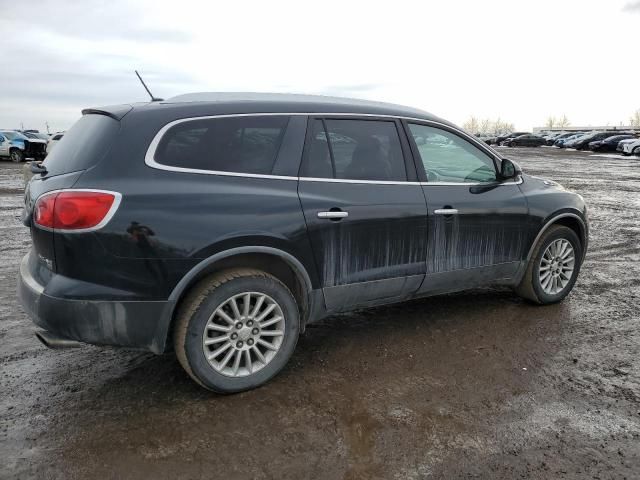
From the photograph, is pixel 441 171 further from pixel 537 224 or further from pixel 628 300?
pixel 628 300

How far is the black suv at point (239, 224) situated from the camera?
293 centimetres

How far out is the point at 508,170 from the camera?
4.48 meters

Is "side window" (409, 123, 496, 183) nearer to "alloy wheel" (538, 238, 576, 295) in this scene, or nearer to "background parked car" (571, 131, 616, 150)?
"alloy wheel" (538, 238, 576, 295)

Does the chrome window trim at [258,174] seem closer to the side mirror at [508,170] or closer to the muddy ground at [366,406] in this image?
the side mirror at [508,170]

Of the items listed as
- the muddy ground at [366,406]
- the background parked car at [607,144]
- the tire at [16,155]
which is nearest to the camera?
the muddy ground at [366,406]

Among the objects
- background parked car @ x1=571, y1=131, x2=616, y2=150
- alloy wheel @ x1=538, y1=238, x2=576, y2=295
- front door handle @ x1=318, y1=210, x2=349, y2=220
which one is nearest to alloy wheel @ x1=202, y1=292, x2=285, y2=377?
front door handle @ x1=318, y1=210, x2=349, y2=220

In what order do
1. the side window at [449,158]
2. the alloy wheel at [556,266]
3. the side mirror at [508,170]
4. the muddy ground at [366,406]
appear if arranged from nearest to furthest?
the muddy ground at [366,406] < the side window at [449,158] < the side mirror at [508,170] < the alloy wheel at [556,266]

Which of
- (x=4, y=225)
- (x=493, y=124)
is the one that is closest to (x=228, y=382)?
(x=4, y=225)

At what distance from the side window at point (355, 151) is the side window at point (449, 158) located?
25 centimetres

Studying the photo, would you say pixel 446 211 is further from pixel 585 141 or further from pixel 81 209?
pixel 585 141

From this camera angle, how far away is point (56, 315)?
2.93 meters

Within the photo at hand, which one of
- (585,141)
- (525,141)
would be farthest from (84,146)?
(525,141)

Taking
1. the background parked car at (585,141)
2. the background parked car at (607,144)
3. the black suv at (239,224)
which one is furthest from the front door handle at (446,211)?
the background parked car at (585,141)

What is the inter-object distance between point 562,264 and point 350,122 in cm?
261
